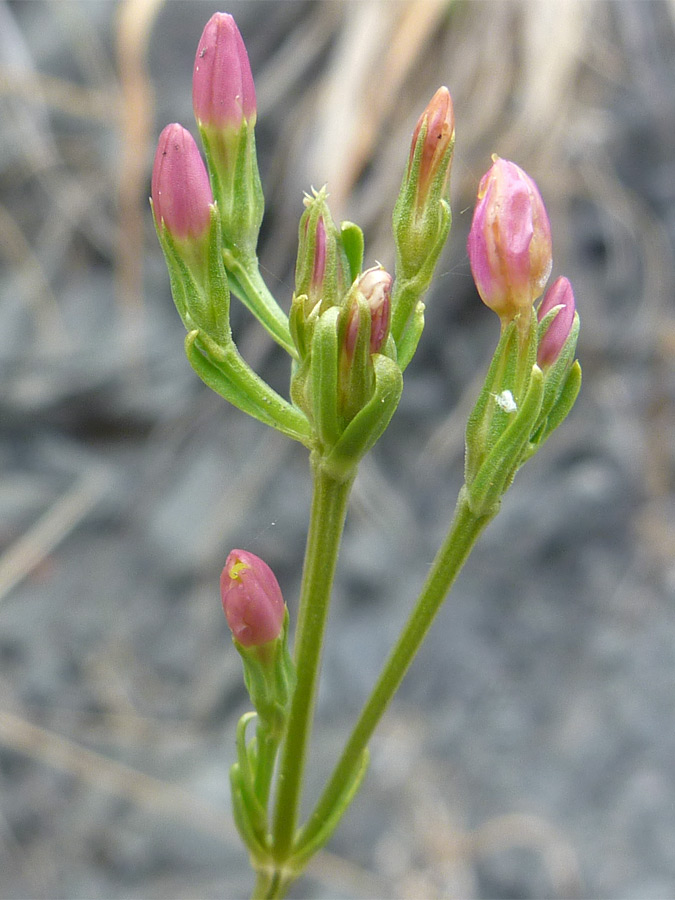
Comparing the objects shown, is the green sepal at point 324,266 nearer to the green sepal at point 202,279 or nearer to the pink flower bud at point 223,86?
the green sepal at point 202,279

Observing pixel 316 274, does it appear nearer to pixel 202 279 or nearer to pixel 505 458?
pixel 202 279

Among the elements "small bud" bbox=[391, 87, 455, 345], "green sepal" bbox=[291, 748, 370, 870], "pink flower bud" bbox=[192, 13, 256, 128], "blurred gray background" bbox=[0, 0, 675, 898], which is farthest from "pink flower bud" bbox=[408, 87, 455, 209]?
"blurred gray background" bbox=[0, 0, 675, 898]

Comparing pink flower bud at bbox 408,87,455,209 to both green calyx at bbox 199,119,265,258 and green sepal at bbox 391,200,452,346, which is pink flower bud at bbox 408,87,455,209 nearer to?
green sepal at bbox 391,200,452,346

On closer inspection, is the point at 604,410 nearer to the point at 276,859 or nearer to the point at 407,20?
the point at 407,20

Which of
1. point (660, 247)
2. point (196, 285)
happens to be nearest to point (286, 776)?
point (196, 285)

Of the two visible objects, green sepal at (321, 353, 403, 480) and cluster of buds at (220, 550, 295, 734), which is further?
cluster of buds at (220, 550, 295, 734)

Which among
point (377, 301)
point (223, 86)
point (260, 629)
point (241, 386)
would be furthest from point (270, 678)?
point (223, 86)

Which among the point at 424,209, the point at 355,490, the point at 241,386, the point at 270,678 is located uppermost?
the point at 424,209
